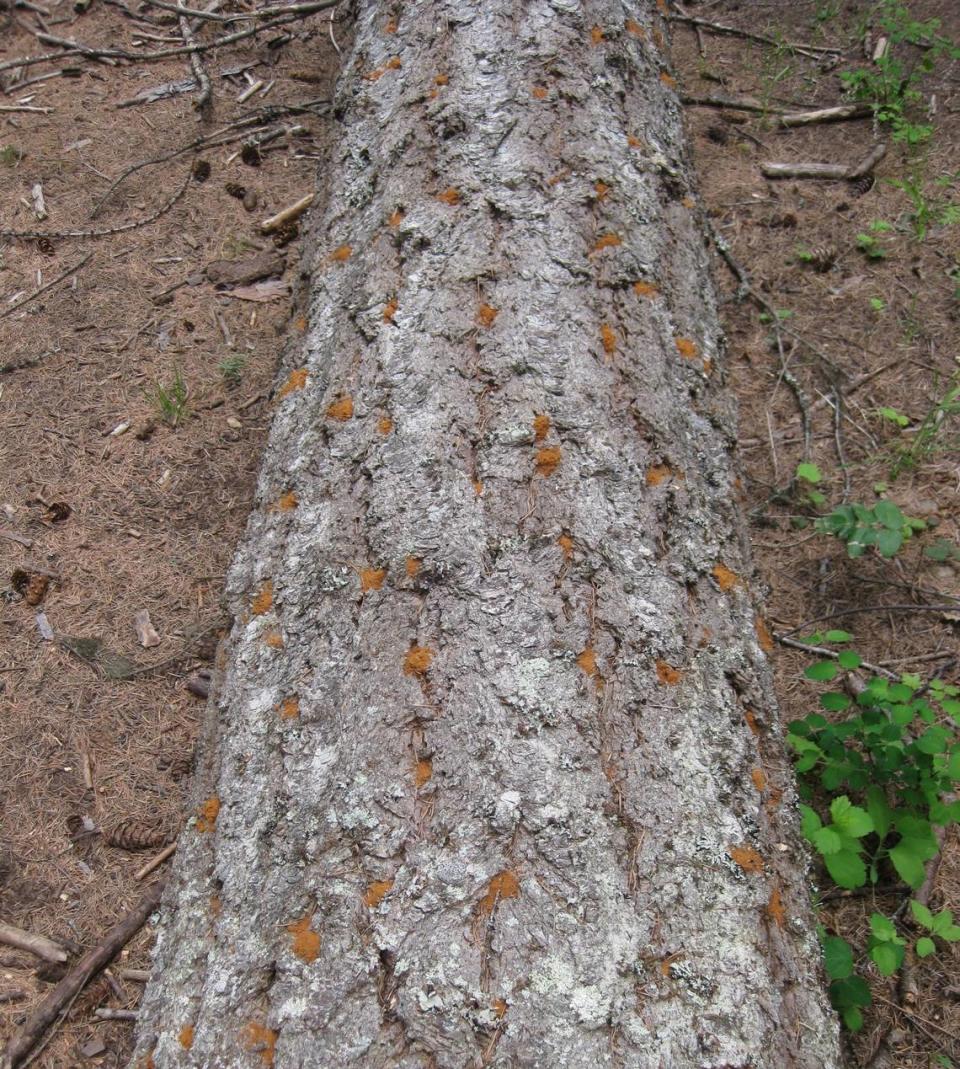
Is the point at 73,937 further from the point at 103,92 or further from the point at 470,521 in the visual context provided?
the point at 103,92

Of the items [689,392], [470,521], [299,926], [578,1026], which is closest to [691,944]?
[578,1026]

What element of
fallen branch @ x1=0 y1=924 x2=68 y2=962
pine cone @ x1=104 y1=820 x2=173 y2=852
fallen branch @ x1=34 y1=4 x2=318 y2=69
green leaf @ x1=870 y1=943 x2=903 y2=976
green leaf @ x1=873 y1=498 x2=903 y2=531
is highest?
fallen branch @ x1=34 y1=4 x2=318 y2=69

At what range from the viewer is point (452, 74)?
2059 millimetres

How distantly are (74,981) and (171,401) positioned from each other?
5.91ft

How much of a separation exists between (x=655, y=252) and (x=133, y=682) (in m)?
1.78

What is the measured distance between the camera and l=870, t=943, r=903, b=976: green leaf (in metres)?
1.61

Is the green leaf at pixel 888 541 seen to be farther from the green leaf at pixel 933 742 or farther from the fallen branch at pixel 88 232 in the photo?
the fallen branch at pixel 88 232

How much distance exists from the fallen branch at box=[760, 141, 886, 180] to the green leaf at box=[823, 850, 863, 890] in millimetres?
2935

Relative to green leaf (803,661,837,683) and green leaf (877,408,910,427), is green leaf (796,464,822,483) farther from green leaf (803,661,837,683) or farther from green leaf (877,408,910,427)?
green leaf (803,661,837,683)

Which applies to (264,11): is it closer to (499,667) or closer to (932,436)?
(932,436)

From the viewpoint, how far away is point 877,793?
1875mm

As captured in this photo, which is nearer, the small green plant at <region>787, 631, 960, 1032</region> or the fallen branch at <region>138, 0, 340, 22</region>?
the small green plant at <region>787, 631, 960, 1032</region>

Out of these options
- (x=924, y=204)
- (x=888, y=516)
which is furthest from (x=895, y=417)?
(x=924, y=204)

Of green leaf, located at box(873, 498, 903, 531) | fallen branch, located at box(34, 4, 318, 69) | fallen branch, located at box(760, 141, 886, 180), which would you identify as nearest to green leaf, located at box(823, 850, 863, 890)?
green leaf, located at box(873, 498, 903, 531)
